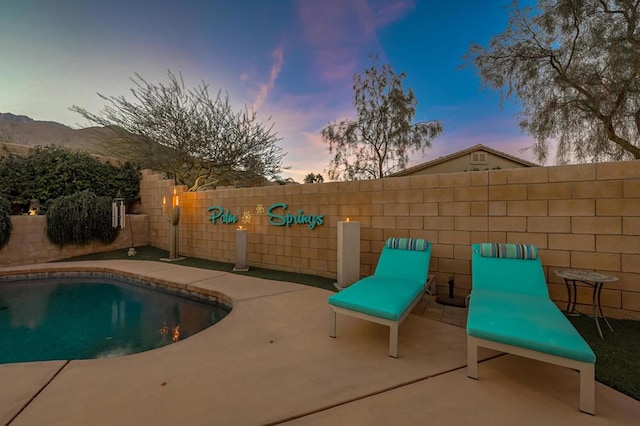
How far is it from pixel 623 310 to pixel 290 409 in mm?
4667

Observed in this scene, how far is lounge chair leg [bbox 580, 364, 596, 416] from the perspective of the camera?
1.87 metres

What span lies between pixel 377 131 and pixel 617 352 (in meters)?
12.3

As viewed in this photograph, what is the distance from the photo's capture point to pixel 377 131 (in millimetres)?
13703

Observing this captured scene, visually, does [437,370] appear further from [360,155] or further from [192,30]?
[360,155]

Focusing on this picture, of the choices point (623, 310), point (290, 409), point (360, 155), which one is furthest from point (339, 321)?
point (360, 155)

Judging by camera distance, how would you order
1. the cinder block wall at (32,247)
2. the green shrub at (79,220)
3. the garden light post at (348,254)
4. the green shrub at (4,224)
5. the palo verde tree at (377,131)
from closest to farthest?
the garden light post at (348,254)
the green shrub at (4,224)
the cinder block wall at (32,247)
the green shrub at (79,220)
the palo verde tree at (377,131)

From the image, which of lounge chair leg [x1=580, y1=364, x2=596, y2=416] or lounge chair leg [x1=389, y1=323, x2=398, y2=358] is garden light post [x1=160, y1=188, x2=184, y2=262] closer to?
lounge chair leg [x1=389, y1=323, x2=398, y2=358]

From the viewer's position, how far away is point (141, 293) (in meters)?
6.19

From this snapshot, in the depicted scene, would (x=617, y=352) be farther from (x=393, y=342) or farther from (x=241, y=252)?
(x=241, y=252)

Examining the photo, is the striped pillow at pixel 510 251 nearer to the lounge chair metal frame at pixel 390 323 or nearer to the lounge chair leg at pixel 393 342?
the lounge chair metal frame at pixel 390 323

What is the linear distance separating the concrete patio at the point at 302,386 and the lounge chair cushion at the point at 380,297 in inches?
17.1

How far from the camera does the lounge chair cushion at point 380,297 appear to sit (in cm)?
282

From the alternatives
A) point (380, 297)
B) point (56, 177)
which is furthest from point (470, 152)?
point (56, 177)

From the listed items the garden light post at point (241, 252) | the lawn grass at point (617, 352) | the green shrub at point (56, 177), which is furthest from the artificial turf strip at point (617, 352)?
the green shrub at point (56, 177)
